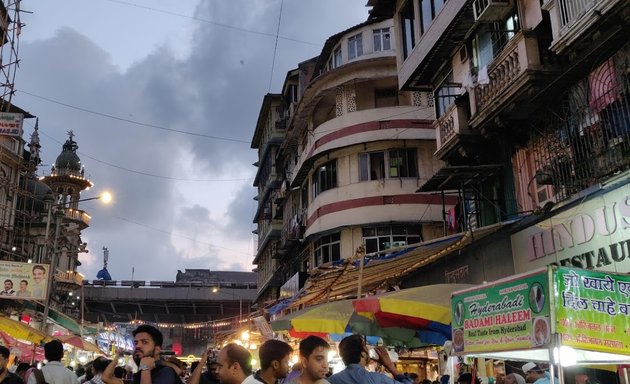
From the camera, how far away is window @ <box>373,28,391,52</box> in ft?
80.4

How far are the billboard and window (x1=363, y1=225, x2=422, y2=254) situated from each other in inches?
685

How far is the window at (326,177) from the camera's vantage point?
24.7m

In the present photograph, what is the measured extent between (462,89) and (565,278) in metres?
11.6

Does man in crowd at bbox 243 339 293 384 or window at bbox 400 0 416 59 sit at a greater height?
window at bbox 400 0 416 59

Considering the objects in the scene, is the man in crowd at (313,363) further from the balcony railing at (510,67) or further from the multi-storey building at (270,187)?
the multi-storey building at (270,187)

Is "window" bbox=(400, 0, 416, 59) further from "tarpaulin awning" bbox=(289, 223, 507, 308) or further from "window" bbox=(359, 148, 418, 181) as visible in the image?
"tarpaulin awning" bbox=(289, 223, 507, 308)

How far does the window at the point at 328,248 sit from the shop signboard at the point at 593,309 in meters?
19.2

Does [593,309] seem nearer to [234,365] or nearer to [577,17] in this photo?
[234,365]

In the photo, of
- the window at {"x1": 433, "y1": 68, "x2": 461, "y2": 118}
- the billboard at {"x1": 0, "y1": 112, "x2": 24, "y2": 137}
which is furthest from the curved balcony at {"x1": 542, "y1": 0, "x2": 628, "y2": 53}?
the billboard at {"x1": 0, "y1": 112, "x2": 24, "y2": 137}

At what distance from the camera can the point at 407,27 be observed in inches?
754

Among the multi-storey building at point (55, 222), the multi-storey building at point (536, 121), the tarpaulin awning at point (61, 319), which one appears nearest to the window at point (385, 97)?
the multi-storey building at point (536, 121)

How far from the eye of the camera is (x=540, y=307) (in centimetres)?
459

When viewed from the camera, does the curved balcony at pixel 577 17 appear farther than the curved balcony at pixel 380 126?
No

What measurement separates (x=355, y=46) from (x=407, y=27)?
6.08 m
